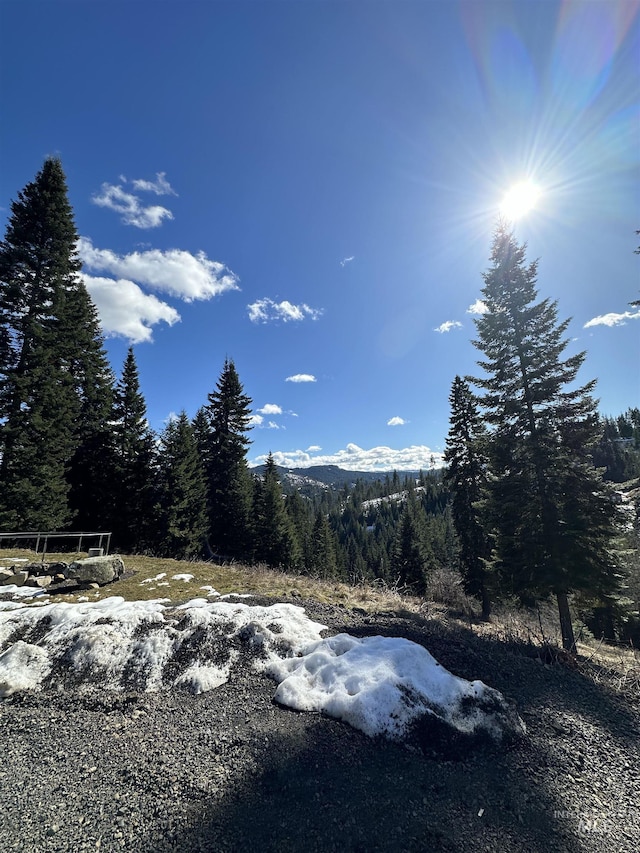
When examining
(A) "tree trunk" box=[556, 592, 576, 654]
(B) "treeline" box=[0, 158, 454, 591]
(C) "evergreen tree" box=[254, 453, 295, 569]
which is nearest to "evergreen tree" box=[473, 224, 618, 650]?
(A) "tree trunk" box=[556, 592, 576, 654]

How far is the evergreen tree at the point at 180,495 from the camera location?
21953 mm

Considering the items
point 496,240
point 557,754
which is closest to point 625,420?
point 496,240

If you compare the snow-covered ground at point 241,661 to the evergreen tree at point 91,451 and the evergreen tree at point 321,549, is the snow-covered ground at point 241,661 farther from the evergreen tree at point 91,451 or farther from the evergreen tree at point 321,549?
the evergreen tree at point 321,549

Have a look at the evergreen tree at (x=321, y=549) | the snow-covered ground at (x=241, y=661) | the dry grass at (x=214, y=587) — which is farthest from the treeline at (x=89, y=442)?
the evergreen tree at (x=321, y=549)

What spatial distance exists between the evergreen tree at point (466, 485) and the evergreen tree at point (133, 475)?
64.9 ft

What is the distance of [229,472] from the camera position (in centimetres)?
2745

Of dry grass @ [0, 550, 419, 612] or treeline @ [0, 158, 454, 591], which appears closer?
dry grass @ [0, 550, 419, 612]

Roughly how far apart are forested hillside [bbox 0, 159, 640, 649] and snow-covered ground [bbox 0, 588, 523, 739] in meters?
6.82

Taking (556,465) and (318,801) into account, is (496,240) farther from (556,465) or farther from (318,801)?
(318,801)

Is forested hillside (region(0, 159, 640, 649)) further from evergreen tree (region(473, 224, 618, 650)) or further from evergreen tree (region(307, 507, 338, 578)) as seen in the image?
evergreen tree (region(307, 507, 338, 578))

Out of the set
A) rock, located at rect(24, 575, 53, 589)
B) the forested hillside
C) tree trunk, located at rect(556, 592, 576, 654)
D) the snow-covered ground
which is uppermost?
the forested hillside

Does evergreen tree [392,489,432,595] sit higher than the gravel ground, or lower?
lower

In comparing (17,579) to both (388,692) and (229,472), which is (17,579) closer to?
(388,692)

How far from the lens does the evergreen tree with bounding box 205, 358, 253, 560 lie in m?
26.6
